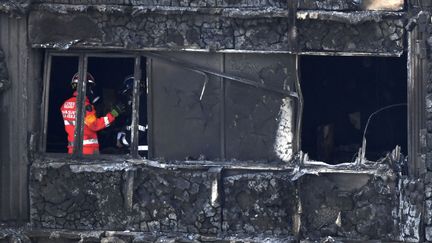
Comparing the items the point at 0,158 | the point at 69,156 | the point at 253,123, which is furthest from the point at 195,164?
the point at 0,158

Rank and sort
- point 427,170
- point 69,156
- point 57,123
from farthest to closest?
point 57,123 → point 69,156 → point 427,170

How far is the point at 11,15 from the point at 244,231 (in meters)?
3.39

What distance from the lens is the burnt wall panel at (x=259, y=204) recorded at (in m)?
10.2

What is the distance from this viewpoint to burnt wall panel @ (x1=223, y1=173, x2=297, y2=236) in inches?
403

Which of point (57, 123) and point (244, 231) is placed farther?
point (57, 123)

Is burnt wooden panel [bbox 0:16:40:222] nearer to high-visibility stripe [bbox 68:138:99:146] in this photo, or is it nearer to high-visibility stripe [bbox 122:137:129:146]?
high-visibility stripe [bbox 68:138:99:146]

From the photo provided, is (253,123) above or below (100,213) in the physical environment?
above

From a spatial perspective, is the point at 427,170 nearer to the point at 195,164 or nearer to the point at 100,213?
the point at 195,164

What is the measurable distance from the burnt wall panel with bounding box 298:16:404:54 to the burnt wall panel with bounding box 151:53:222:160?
3.31 feet

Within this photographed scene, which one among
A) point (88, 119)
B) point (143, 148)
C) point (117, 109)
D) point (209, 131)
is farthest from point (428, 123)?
point (88, 119)

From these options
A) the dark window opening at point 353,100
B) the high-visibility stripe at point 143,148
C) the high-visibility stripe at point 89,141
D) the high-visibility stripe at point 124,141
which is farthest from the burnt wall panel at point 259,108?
the dark window opening at point 353,100

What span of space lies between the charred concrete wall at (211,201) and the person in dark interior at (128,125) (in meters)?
0.36

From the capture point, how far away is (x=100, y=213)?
10523 mm

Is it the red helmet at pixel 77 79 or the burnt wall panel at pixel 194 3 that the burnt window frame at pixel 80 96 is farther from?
the burnt wall panel at pixel 194 3
